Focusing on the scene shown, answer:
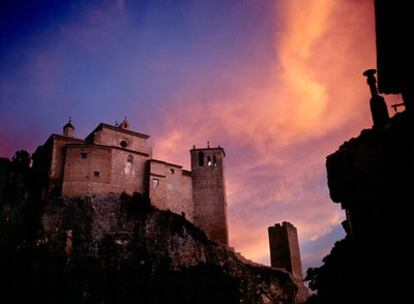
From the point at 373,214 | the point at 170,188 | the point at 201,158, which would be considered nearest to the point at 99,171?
the point at 170,188

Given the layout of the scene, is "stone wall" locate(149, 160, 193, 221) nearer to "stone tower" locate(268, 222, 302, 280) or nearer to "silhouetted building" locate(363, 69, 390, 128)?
"stone tower" locate(268, 222, 302, 280)

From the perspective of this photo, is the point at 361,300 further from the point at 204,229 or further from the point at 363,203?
the point at 204,229

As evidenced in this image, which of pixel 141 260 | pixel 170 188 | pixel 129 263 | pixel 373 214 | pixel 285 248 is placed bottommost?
pixel 373 214

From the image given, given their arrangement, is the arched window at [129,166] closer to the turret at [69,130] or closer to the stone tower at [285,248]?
the turret at [69,130]

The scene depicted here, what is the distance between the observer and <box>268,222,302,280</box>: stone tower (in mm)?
49000

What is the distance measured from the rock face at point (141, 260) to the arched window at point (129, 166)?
348 centimetres

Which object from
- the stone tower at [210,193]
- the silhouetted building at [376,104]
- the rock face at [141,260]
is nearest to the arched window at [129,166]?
the rock face at [141,260]

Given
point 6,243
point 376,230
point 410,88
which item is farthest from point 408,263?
point 6,243

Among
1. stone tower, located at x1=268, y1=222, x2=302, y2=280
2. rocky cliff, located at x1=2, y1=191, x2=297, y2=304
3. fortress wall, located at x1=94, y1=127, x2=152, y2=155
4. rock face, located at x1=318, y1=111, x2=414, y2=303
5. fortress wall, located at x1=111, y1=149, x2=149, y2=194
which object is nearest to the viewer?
rock face, located at x1=318, y1=111, x2=414, y2=303

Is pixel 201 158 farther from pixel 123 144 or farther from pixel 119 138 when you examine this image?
pixel 119 138

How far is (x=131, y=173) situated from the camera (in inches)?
1671

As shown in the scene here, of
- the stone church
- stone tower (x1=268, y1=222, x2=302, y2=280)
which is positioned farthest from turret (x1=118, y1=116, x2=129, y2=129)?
stone tower (x1=268, y1=222, x2=302, y2=280)

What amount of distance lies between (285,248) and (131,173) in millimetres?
22300

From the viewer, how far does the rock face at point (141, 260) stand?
33000mm
